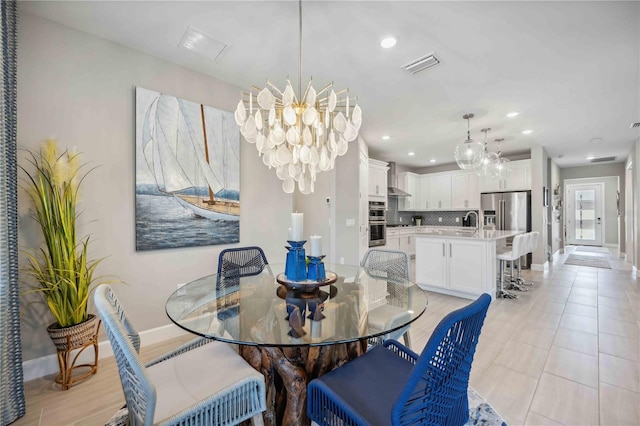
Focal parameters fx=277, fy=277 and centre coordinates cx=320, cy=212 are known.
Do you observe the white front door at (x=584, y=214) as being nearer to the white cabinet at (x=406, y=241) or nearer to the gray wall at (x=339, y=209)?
Answer: the white cabinet at (x=406, y=241)

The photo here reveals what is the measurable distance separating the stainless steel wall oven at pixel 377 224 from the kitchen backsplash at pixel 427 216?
5.23ft

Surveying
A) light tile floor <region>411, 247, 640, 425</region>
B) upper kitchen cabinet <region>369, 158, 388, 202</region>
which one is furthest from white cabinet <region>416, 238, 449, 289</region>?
upper kitchen cabinet <region>369, 158, 388, 202</region>

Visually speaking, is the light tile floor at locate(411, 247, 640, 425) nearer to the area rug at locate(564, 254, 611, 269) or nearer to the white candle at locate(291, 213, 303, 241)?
the white candle at locate(291, 213, 303, 241)

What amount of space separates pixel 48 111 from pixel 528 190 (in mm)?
7504

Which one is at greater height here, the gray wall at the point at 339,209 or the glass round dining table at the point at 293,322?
the gray wall at the point at 339,209

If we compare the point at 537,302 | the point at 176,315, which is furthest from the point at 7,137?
the point at 537,302

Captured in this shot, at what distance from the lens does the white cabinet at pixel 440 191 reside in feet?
24.0

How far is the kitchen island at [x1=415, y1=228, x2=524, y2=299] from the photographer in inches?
142

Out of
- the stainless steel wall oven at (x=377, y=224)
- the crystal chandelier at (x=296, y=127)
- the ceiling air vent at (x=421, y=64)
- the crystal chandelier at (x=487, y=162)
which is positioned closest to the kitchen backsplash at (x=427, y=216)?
the stainless steel wall oven at (x=377, y=224)

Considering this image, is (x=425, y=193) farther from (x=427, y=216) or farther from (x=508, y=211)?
(x=508, y=211)

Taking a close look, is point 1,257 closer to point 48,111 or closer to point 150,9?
point 48,111

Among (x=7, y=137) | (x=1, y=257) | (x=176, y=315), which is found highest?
(x=7, y=137)

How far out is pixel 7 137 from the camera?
1661 millimetres

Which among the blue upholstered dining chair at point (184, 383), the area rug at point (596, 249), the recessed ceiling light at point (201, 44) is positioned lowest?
the area rug at point (596, 249)
